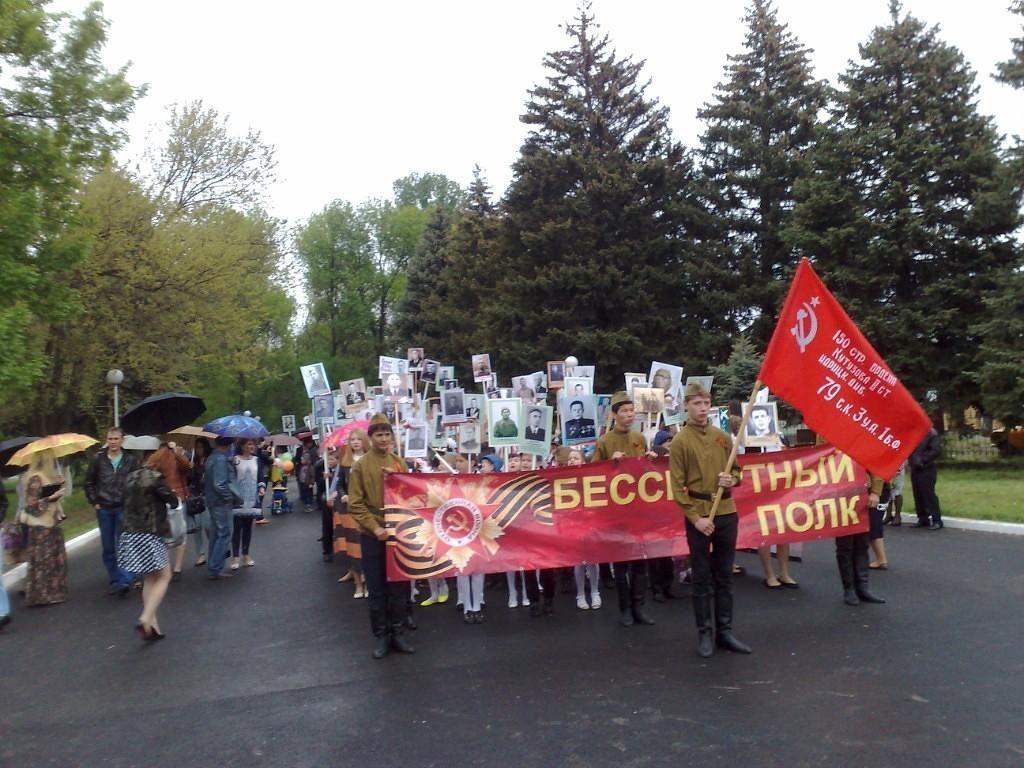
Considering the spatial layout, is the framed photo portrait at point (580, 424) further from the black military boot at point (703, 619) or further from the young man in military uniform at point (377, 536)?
the black military boot at point (703, 619)

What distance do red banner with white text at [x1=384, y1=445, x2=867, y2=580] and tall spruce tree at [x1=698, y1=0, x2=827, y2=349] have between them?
2662 centimetres

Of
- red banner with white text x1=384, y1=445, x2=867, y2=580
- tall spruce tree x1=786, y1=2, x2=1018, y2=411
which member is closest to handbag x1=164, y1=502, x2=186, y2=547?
red banner with white text x1=384, y1=445, x2=867, y2=580

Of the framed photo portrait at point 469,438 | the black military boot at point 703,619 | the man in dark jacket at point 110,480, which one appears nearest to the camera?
the black military boot at point 703,619

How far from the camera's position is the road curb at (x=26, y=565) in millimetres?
12031

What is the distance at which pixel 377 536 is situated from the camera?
7.47 meters

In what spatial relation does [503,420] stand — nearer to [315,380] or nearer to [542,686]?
[542,686]

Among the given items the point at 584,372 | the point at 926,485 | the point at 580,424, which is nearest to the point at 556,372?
the point at 584,372

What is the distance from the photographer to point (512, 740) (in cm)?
518

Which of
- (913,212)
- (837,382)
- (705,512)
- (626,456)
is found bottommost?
(705,512)

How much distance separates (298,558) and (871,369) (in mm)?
9170

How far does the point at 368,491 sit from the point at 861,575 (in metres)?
4.59

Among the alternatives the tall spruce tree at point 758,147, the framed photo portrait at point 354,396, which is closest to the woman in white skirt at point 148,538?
the framed photo portrait at point 354,396

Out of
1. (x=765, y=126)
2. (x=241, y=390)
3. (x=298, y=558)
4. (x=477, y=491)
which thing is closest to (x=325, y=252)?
(x=241, y=390)

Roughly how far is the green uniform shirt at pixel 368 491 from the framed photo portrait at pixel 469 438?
5.62 meters
